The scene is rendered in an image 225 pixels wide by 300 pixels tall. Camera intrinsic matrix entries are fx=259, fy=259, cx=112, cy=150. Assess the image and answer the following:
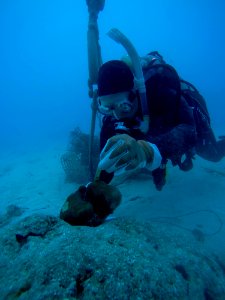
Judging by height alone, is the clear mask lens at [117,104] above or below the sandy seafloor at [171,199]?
above

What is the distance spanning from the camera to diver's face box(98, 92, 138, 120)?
3465 mm

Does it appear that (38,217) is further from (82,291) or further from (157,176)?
(157,176)

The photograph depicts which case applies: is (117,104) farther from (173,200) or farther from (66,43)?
(66,43)

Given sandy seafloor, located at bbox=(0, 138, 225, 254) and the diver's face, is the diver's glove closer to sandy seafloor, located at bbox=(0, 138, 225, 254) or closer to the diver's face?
the diver's face

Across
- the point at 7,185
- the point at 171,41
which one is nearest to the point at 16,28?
the point at 171,41

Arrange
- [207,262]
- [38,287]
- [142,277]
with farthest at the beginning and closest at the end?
1. [207,262]
2. [142,277]
3. [38,287]

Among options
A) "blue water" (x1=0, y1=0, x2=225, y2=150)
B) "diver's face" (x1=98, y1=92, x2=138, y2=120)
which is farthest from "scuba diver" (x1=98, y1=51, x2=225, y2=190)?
"blue water" (x1=0, y1=0, x2=225, y2=150)

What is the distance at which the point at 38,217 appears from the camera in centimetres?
239

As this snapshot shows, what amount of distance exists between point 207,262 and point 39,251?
1692 millimetres

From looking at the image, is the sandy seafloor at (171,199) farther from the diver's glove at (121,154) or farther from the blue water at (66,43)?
the blue water at (66,43)

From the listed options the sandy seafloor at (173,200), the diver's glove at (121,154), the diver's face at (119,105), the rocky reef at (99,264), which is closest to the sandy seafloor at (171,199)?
the sandy seafloor at (173,200)

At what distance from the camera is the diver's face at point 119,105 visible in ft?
11.4

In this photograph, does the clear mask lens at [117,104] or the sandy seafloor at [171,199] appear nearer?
the clear mask lens at [117,104]

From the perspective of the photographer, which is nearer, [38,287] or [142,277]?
[38,287]
